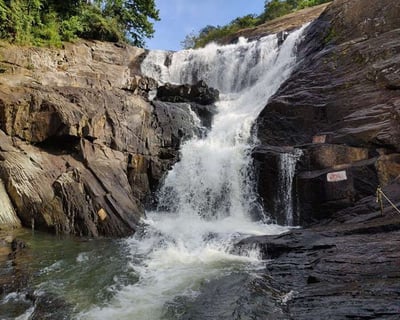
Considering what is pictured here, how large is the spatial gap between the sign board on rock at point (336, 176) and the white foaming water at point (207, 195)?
2301mm

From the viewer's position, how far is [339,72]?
577 inches

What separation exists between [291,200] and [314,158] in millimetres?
1627

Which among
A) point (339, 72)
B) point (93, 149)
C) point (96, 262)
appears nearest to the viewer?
point (96, 262)

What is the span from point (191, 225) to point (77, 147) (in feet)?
16.4

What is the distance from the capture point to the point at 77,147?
44.1ft

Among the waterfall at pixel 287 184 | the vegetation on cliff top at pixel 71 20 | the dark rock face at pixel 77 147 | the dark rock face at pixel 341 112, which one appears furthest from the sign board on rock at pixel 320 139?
the vegetation on cliff top at pixel 71 20

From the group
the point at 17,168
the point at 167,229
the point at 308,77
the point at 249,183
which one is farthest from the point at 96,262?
the point at 308,77

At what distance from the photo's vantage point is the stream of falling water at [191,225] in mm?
7395

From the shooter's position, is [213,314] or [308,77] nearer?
[213,314]

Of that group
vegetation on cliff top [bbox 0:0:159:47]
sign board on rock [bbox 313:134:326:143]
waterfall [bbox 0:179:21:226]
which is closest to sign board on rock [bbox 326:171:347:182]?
sign board on rock [bbox 313:134:326:143]

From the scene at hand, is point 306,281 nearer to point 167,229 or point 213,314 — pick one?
point 213,314

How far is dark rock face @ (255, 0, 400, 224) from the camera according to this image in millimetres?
11703

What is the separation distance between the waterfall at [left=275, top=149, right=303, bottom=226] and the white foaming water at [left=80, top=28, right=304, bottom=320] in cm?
81

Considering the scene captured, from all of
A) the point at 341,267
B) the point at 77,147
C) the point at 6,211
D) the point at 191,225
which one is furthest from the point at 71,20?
the point at 341,267
